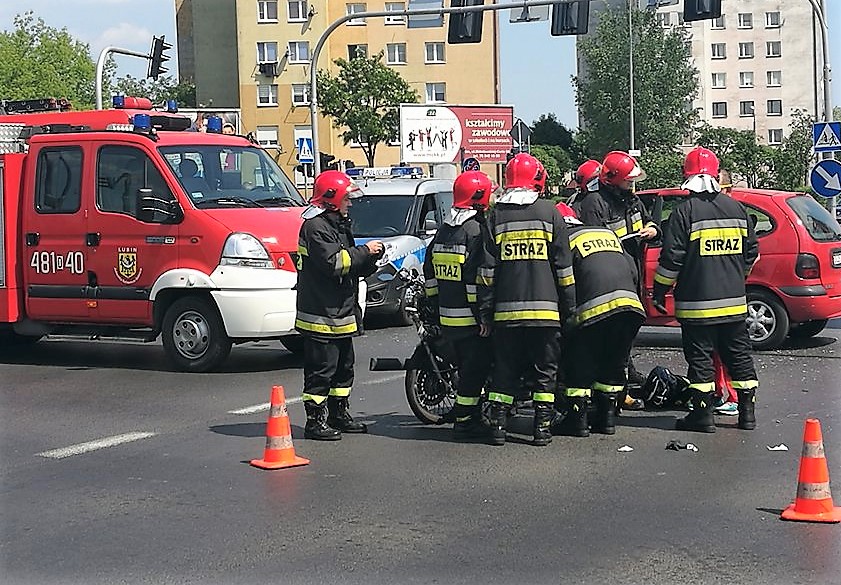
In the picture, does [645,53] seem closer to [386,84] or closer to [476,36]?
[386,84]

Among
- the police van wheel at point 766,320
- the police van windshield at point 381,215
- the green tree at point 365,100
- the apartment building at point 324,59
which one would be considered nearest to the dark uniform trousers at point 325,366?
the police van wheel at point 766,320

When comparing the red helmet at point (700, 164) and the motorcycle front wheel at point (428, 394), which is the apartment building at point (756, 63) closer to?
Result: the red helmet at point (700, 164)

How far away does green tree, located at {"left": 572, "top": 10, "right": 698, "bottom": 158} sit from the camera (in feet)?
251

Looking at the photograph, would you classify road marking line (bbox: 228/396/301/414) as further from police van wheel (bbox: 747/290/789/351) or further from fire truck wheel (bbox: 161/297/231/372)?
police van wheel (bbox: 747/290/789/351)

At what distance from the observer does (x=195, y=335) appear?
12180 mm

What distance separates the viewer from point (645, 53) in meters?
76.4

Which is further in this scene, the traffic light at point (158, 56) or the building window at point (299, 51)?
Answer: the building window at point (299, 51)

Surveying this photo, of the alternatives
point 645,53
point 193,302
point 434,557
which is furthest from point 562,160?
point 434,557

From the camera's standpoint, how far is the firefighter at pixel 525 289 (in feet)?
27.1

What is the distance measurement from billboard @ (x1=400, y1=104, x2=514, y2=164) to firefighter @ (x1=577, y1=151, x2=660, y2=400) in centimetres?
2879

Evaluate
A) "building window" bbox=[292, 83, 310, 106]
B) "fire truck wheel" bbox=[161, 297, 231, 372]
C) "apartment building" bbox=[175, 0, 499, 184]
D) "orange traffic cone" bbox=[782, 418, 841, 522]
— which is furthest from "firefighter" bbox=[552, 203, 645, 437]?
"building window" bbox=[292, 83, 310, 106]

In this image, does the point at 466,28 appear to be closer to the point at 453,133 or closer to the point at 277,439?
the point at 277,439

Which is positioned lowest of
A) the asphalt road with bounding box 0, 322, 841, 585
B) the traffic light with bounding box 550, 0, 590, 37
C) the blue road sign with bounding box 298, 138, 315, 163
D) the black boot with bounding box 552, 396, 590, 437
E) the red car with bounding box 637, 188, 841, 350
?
the asphalt road with bounding box 0, 322, 841, 585

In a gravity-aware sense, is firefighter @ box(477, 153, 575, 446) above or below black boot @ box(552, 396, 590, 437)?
above
